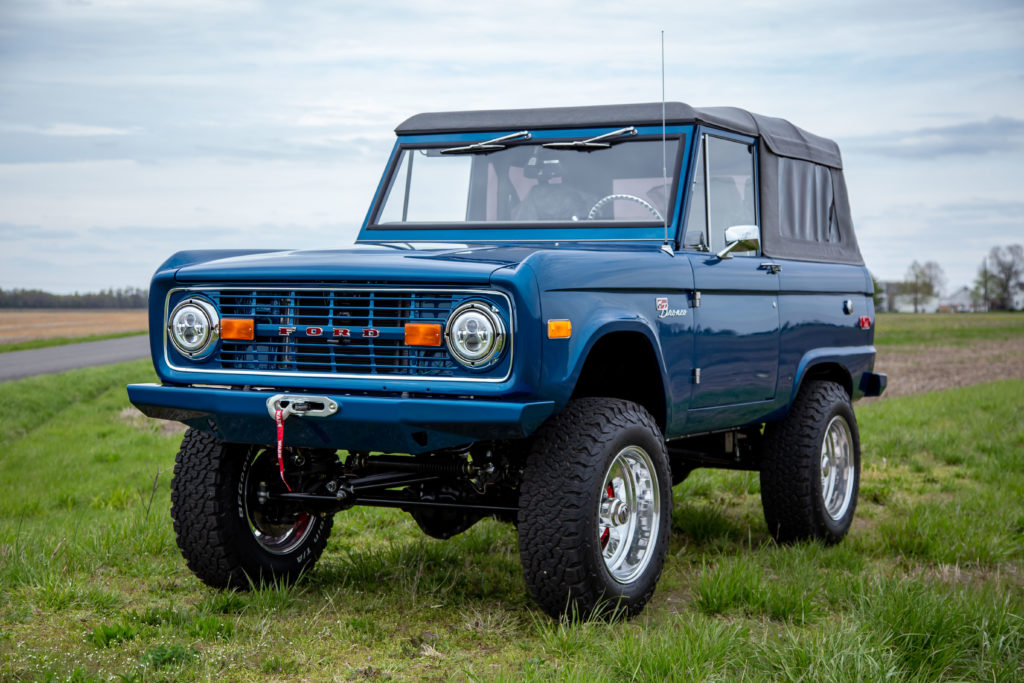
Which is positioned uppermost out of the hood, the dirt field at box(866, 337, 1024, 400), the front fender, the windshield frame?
the windshield frame

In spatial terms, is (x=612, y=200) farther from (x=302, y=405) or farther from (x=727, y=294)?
(x=302, y=405)

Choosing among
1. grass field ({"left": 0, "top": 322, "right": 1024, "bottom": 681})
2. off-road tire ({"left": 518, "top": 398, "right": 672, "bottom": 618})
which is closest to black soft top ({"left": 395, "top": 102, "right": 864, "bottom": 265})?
grass field ({"left": 0, "top": 322, "right": 1024, "bottom": 681})

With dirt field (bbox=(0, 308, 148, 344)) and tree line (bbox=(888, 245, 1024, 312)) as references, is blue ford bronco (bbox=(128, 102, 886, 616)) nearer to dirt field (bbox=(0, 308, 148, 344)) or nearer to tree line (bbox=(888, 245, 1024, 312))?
dirt field (bbox=(0, 308, 148, 344))

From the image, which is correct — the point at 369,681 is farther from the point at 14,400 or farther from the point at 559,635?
the point at 14,400

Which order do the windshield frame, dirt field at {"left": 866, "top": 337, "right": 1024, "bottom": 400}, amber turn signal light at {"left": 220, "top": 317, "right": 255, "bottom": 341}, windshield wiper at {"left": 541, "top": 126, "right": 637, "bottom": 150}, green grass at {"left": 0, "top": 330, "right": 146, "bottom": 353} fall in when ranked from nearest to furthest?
amber turn signal light at {"left": 220, "top": 317, "right": 255, "bottom": 341} < the windshield frame < windshield wiper at {"left": 541, "top": 126, "right": 637, "bottom": 150} < dirt field at {"left": 866, "top": 337, "right": 1024, "bottom": 400} < green grass at {"left": 0, "top": 330, "right": 146, "bottom": 353}

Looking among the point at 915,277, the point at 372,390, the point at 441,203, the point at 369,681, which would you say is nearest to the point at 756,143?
the point at 441,203

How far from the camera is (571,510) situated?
4.21m

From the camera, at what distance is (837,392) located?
22.0 ft

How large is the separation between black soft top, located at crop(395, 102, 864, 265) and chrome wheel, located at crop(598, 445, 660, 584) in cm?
193

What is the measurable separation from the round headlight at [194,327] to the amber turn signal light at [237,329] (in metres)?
0.06

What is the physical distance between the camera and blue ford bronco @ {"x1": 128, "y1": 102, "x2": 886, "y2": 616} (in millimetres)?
4133

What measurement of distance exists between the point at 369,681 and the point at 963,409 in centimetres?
1025

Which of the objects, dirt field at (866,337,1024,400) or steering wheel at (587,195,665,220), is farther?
dirt field at (866,337,1024,400)

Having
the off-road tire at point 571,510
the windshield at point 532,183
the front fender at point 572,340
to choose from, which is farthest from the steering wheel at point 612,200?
the off-road tire at point 571,510
